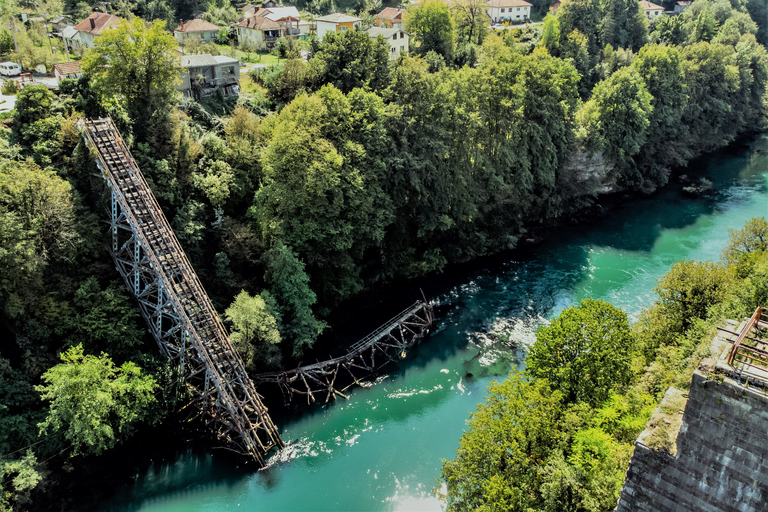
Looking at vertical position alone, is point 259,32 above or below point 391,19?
below

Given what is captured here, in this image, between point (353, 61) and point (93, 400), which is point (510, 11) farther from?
point (93, 400)

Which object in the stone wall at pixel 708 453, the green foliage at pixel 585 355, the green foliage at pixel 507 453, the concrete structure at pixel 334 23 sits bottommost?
the green foliage at pixel 507 453

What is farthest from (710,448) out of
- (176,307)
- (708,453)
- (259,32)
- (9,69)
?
(259,32)

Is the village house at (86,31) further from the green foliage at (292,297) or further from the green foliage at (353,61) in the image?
the green foliage at (292,297)

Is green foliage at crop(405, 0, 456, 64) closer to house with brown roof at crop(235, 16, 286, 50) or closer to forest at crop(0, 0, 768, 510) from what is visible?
forest at crop(0, 0, 768, 510)

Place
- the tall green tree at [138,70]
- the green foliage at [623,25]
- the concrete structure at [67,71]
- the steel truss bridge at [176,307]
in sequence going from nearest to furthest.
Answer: the steel truss bridge at [176,307] < the tall green tree at [138,70] < the concrete structure at [67,71] < the green foliage at [623,25]

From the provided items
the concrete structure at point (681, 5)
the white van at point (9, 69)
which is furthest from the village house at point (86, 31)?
the concrete structure at point (681, 5)
